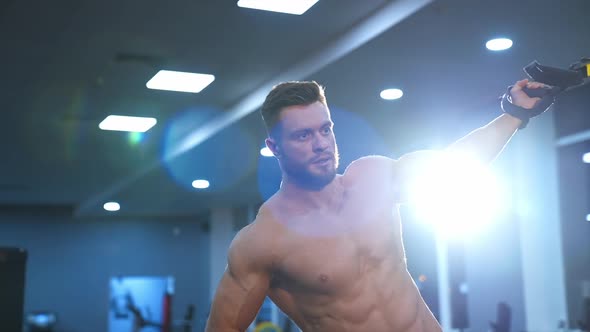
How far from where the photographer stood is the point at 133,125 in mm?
6441

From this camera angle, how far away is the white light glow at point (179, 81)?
507 cm

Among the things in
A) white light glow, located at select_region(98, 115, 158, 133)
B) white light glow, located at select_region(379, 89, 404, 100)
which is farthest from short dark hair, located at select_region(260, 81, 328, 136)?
white light glow, located at select_region(98, 115, 158, 133)

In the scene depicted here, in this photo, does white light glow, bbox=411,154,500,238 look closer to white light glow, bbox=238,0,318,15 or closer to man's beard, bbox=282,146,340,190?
white light glow, bbox=238,0,318,15

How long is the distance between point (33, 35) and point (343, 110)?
242cm

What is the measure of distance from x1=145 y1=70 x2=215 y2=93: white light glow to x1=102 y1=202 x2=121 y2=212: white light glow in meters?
5.83

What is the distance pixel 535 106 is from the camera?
1734mm

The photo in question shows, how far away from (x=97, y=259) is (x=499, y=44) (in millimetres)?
9379

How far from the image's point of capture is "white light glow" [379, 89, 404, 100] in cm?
521

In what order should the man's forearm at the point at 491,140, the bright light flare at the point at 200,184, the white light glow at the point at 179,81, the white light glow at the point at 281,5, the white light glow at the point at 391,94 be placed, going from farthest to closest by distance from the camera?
the bright light flare at the point at 200,184, the white light glow at the point at 391,94, the white light glow at the point at 179,81, the white light glow at the point at 281,5, the man's forearm at the point at 491,140

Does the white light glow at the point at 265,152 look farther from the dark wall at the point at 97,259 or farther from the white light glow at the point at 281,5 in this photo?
the dark wall at the point at 97,259

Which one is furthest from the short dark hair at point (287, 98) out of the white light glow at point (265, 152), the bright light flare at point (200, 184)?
the bright light flare at point (200, 184)

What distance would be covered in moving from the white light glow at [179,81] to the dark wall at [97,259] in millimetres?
7429

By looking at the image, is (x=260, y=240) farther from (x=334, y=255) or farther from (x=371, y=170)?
(x=371, y=170)

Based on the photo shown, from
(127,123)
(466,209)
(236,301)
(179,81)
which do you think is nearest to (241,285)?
(236,301)
